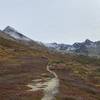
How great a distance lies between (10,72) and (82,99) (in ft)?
182

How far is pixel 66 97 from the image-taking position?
61812mm

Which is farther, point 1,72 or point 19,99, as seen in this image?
point 1,72

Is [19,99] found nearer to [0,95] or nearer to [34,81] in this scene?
[0,95]

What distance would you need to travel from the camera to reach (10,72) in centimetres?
11381

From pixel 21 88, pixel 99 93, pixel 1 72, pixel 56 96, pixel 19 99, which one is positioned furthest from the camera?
pixel 1 72

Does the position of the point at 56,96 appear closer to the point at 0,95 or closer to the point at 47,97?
the point at 47,97

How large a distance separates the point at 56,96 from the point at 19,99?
308 inches

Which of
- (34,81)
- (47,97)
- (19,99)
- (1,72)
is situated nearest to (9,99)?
(19,99)

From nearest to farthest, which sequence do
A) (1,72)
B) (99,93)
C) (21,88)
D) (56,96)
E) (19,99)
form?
1. (19,99)
2. (56,96)
3. (21,88)
4. (99,93)
5. (1,72)

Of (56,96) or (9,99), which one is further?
(56,96)

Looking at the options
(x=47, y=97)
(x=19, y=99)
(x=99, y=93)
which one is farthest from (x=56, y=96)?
(x=99, y=93)

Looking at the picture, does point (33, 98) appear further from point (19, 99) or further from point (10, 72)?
point (10, 72)

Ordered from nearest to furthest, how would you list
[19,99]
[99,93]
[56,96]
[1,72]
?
[19,99] → [56,96] → [99,93] → [1,72]

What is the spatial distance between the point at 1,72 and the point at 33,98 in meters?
54.5
